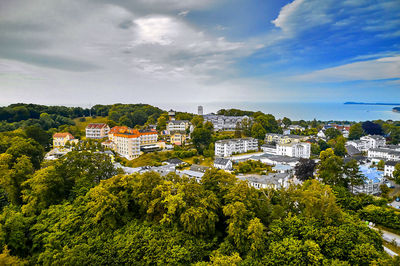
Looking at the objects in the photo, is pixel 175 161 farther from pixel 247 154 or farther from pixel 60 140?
pixel 60 140

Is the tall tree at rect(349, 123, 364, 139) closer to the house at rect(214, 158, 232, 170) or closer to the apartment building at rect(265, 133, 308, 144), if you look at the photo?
the apartment building at rect(265, 133, 308, 144)

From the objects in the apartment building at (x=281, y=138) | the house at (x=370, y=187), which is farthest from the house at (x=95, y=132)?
the house at (x=370, y=187)

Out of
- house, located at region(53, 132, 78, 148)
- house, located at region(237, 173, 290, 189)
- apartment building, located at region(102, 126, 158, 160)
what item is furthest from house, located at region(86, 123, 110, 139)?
house, located at region(237, 173, 290, 189)

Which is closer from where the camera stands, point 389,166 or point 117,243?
point 117,243

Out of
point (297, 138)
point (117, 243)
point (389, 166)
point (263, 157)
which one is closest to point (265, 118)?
point (297, 138)

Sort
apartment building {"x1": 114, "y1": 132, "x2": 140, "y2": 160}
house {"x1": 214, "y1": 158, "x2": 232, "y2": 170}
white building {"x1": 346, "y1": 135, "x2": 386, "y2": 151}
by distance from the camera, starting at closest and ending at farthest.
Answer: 1. house {"x1": 214, "y1": 158, "x2": 232, "y2": 170}
2. apartment building {"x1": 114, "y1": 132, "x2": 140, "y2": 160}
3. white building {"x1": 346, "y1": 135, "x2": 386, "y2": 151}

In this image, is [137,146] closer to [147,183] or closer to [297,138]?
[147,183]
